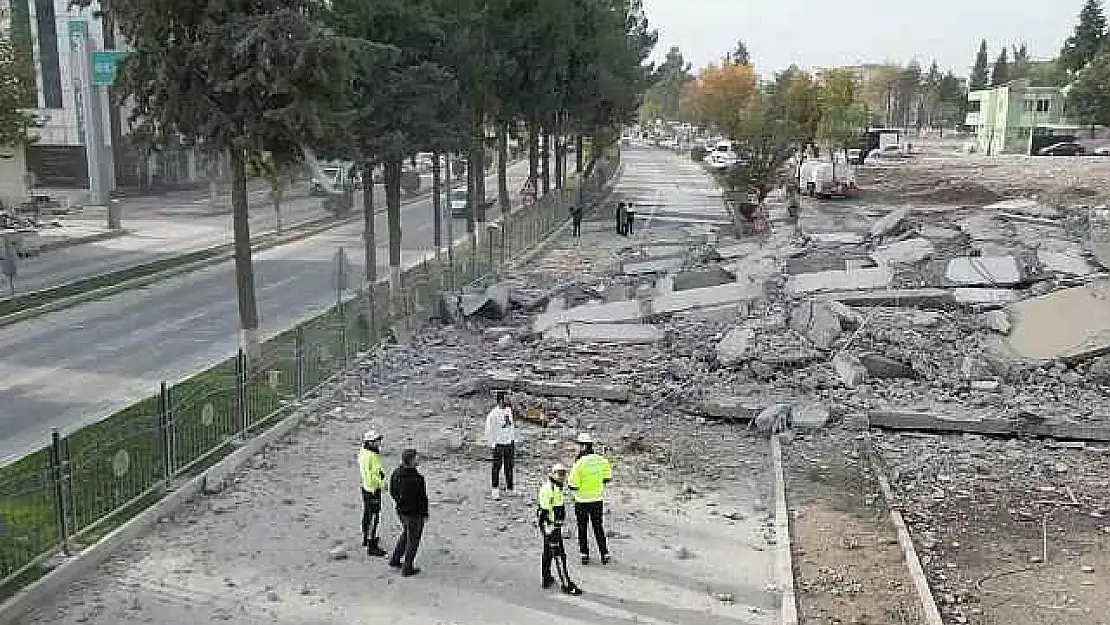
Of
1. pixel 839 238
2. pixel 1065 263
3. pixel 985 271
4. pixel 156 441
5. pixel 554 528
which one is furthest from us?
pixel 839 238

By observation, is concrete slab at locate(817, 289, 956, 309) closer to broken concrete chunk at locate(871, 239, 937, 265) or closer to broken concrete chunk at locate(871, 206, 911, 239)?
broken concrete chunk at locate(871, 239, 937, 265)

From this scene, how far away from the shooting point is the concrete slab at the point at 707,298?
854 inches

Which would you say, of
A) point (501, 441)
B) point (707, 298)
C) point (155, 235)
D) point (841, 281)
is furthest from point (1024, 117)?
point (501, 441)

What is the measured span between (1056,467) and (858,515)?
3481 millimetres

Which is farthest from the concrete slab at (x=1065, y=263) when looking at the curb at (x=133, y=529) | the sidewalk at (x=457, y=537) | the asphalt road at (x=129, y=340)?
the asphalt road at (x=129, y=340)

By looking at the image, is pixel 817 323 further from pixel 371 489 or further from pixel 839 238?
pixel 839 238

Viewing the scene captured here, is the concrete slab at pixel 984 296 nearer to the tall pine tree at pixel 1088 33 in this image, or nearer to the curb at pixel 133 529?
the curb at pixel 133 529

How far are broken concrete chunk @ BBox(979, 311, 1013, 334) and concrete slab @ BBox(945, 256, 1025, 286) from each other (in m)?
Result: 2.16

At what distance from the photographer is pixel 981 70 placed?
543 feet

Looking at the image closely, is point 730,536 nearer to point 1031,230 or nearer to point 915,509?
point 915,509

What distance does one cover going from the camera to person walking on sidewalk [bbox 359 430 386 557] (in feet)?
35.2

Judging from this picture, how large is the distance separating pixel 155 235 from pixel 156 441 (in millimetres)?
32599

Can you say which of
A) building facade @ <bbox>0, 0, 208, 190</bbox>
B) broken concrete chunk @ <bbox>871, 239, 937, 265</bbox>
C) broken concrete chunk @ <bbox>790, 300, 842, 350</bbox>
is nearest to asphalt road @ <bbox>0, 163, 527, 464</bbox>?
broken concrete chunk @ <bbox>790, 300, 842, 350</bbox>

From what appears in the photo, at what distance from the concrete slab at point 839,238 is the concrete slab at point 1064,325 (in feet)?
32.4
